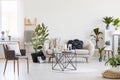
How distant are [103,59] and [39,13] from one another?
126 inches

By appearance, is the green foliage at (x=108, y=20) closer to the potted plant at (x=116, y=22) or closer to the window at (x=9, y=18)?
the potted plant at (x=116, y=22)

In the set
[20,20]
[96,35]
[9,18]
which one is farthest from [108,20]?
[9,18]

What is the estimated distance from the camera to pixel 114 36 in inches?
421

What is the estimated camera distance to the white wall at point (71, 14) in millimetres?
10938

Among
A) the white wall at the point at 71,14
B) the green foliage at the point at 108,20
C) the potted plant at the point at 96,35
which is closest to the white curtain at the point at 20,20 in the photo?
the white wall at the point at 71,14

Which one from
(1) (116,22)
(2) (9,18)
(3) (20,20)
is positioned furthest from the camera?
(2) (9,18)

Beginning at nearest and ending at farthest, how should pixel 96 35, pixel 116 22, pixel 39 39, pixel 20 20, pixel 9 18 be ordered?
1. pixel 39 39
2. pixel 116 22
3. pixel 96 35
4. pixel 20 20
5. pixel 9 18

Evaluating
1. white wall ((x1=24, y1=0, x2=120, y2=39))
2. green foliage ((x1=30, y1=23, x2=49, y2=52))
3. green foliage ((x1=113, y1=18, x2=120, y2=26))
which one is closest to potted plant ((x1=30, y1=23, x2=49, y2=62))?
green foliage ((x1=30, y1=23, x2=49, y2=52))

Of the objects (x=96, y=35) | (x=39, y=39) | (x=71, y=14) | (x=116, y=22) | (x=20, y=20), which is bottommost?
(x=39, y=39)

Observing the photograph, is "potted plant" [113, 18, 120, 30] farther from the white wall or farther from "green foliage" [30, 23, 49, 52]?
"green foliage" [30, 23, 49, 52]

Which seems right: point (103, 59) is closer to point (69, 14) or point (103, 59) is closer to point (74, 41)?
point (74, 41)

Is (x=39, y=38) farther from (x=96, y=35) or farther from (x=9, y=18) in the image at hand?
(x=96, y=35)

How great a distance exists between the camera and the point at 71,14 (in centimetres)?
1102

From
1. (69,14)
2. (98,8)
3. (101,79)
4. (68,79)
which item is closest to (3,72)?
(68,79)
